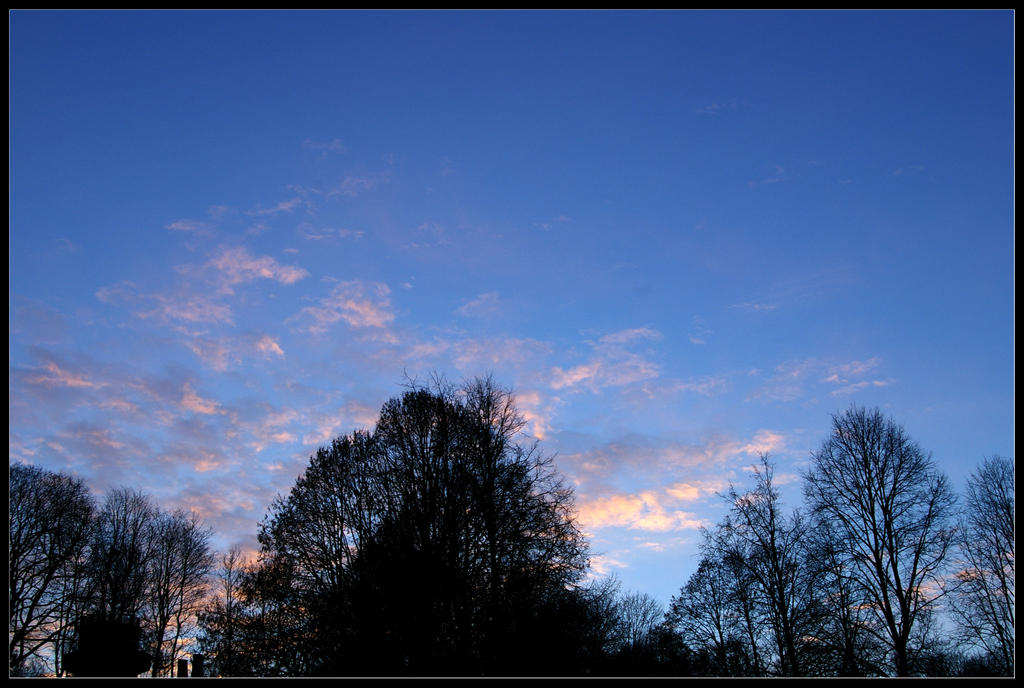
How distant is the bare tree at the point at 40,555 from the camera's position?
2969cm

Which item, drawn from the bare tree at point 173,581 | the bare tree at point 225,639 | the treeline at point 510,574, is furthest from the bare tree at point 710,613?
the bare tree at point 173,581

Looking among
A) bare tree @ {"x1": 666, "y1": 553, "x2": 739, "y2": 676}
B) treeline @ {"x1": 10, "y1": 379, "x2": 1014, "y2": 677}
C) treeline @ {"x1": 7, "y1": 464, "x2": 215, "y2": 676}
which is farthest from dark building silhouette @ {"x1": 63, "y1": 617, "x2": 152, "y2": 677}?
bare tree @ {"x1": 666, "y1": 553, "x2": 739, "y2": 676}

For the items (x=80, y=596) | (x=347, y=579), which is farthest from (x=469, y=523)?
(x=80, y=596)

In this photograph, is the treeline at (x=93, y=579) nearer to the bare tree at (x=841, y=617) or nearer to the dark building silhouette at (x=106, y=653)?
the dark building silhouette at (x=106, y=653)

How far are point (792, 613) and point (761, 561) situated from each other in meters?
1.75

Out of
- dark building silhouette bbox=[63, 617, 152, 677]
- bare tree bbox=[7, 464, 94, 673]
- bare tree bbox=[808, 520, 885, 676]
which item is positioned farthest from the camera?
bare tree bbox=[7, 464, 94, 673]

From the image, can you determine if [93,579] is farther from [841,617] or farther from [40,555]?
[841,617]

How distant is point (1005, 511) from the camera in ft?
71.3

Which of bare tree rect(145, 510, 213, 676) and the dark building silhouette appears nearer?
the dark building silhouette

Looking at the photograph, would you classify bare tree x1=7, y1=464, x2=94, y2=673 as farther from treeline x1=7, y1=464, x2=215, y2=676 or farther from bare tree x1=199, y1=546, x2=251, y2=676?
bare tree x1=199, y1=546, x2=251, y2=676

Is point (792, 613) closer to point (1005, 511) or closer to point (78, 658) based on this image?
point (1005, 511)

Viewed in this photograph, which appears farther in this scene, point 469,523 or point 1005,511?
point 1005,511

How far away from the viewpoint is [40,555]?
31.4m

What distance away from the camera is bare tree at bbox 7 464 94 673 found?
29688 millimetres
